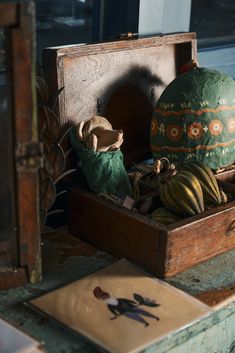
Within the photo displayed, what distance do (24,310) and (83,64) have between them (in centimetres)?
49

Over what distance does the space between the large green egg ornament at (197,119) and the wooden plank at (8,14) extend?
18.4 inches

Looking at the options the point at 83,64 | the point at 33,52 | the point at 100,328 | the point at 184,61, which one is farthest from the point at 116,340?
the point at 184,61

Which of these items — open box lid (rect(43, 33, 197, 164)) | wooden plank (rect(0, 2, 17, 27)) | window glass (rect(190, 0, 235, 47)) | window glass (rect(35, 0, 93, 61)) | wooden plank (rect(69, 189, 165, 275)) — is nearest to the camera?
wooden plank (rect(0, 2, 17, 27))

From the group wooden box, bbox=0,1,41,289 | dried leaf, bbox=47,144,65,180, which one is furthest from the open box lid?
wooden box, bbox=0,1,41,289

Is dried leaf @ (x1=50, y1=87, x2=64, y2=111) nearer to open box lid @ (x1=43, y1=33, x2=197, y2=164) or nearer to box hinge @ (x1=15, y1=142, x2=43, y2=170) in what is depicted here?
open box lid @ (x1=43, y1=33, x2=197, y2=164)

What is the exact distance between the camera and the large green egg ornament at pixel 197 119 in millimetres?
1248

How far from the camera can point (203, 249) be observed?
1135mm

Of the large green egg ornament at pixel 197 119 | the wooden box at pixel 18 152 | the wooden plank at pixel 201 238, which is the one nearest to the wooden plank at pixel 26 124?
the wooden box at pixel 18 152

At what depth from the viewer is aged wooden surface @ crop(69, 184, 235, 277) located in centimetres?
107

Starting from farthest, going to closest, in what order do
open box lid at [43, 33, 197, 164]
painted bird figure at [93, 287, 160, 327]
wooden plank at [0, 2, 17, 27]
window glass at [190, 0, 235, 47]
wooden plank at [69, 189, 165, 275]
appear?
window glass at [190, 0, 235, 47], open box lid at [43, 33, 197, 164], wooden plank at [69, 189, 165, 275], painted bird figure at [93, 287, 160, 327], wooden plank at [0, 2, 17, 27]

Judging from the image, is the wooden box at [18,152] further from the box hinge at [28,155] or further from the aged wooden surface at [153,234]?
the aged wooden surface at [153,234]

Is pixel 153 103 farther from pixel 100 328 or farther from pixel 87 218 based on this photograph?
pixel 100 328

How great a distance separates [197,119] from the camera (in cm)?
125

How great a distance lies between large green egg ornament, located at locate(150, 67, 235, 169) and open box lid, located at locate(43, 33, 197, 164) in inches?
3.5
